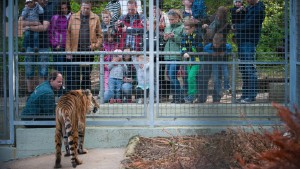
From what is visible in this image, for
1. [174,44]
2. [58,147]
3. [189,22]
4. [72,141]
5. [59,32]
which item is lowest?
[58,147]

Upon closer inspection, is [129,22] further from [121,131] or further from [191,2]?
[121,131]

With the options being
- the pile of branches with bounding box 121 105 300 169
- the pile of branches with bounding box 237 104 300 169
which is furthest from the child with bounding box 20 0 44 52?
the pile of branches with bounding box 237 104 300 169

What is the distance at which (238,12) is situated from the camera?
31.8ft

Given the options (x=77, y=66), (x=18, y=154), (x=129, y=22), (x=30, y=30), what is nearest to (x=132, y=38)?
(x=129, y=22)

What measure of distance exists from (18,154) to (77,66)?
5.71 ft

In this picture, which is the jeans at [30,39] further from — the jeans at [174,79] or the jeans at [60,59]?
the jeans at [174,79]

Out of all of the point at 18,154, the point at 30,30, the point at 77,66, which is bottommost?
the point at 18,154

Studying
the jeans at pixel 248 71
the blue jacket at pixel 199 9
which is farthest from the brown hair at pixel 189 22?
the jeans at pixel 248 71

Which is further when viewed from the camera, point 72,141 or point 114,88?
point 114,88

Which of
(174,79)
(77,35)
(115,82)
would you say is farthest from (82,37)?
(174,79)

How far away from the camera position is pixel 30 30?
10070mm

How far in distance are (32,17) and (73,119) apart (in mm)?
2415

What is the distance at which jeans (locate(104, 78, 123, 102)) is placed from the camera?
9.77 meters

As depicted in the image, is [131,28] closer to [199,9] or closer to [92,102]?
[199,9]
